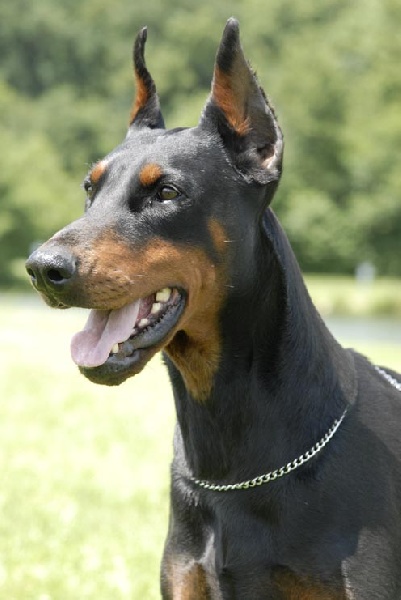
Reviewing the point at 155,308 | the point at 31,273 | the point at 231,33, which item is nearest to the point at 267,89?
the point at 231,33

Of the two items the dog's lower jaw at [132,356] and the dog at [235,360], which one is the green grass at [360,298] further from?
the dog's lower jaw at [132,356]

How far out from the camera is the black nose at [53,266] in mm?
2762

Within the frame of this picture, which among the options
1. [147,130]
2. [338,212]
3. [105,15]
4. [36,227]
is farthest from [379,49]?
[105,15]

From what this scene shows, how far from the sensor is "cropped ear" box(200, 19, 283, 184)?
3125 millimetres

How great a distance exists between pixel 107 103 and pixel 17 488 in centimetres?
6206

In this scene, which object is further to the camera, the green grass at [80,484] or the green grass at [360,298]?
the green grass at [360,298]

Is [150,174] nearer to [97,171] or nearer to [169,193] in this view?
[169,193]

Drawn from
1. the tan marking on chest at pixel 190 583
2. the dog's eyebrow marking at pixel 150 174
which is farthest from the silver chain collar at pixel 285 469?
the dog's eyebrow marking at pixel 150 174

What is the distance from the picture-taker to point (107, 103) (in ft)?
219

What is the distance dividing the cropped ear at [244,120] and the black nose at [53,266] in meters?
0.72

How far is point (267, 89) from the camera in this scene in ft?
50.1

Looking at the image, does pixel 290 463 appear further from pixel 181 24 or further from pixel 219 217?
pixel 181 24

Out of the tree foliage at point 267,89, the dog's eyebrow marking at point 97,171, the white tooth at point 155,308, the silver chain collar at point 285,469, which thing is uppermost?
the tree foliage at point 267,89

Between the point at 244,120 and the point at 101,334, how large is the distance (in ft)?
2.86
